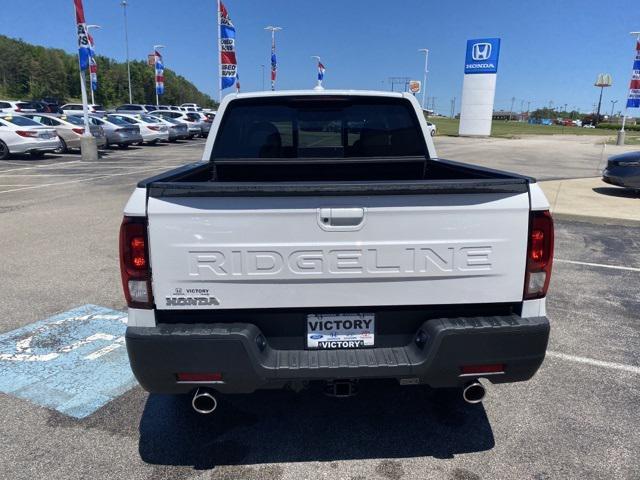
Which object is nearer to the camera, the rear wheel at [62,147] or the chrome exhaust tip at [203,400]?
the chrome exhaust tip at [203,400]

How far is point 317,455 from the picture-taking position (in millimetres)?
2943

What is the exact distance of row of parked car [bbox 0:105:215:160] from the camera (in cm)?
1952

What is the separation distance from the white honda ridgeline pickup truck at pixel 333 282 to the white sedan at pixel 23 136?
20341 mm

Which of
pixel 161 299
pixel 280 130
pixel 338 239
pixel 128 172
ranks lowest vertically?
pixel 128 172

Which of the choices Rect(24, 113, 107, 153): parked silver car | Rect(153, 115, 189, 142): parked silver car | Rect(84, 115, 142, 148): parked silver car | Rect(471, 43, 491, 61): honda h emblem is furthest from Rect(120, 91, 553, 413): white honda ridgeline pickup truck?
Rect(471, 43, 491, 61): honda h emblem

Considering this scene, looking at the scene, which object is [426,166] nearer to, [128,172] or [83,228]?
[83,228]

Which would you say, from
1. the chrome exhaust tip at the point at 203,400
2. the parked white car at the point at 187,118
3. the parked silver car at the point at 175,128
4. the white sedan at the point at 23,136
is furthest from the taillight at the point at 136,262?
the parked white car at the point at 187,118

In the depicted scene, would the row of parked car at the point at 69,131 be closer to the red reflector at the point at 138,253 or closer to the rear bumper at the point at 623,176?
the rear bumper at the point at 623,176

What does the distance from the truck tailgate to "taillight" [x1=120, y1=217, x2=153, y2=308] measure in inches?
1.8

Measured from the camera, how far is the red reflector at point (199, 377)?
2.53m

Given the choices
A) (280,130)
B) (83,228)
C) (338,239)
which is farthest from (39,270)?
(338,239)

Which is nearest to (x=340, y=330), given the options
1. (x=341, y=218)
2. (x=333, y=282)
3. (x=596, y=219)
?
(x=333, y=282)

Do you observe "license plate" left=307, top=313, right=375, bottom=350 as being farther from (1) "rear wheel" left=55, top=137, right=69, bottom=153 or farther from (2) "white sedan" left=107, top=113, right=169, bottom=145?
(2) "white sedan" left=107, top=113, right=169, bottom=145

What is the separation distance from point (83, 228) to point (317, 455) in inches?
276
